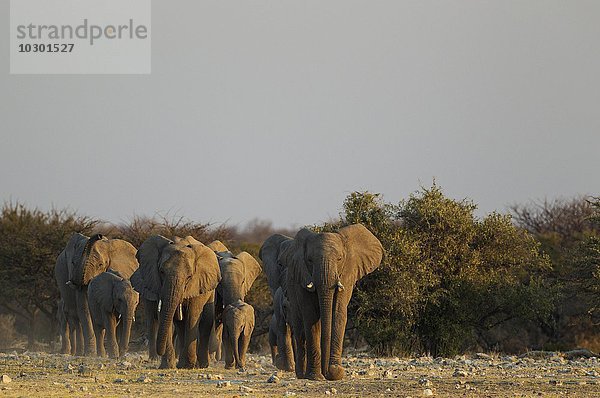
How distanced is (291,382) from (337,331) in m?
1.35

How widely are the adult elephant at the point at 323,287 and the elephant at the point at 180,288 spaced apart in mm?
3811

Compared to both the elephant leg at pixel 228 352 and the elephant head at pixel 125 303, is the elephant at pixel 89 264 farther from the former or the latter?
the elephant leg at pixel 228 352

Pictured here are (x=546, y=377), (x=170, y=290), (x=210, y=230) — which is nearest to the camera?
(x=546, y=377)

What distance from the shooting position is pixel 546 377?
23938 mm

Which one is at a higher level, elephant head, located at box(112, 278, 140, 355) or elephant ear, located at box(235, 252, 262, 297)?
elephant ear, located at box(235, 252, 262, 297)

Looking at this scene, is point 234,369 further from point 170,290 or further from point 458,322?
point 458,322

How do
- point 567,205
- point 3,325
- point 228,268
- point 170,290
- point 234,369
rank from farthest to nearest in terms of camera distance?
point 567,205
point 3,325
point 228,268
point 234,369
point 170,290

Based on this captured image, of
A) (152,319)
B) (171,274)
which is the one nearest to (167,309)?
(171,274)

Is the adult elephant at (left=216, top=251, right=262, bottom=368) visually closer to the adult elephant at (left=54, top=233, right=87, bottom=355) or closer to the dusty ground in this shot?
the dusty ground

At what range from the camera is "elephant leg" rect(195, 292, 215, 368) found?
91.8 ft

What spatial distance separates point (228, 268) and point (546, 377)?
379 inches

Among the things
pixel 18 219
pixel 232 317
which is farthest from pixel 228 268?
pixel 18 219

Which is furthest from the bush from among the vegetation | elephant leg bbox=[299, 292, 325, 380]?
elephant leg bbox=[299, 292, 325, 380]

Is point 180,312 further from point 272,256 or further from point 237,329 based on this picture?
point 272,256
